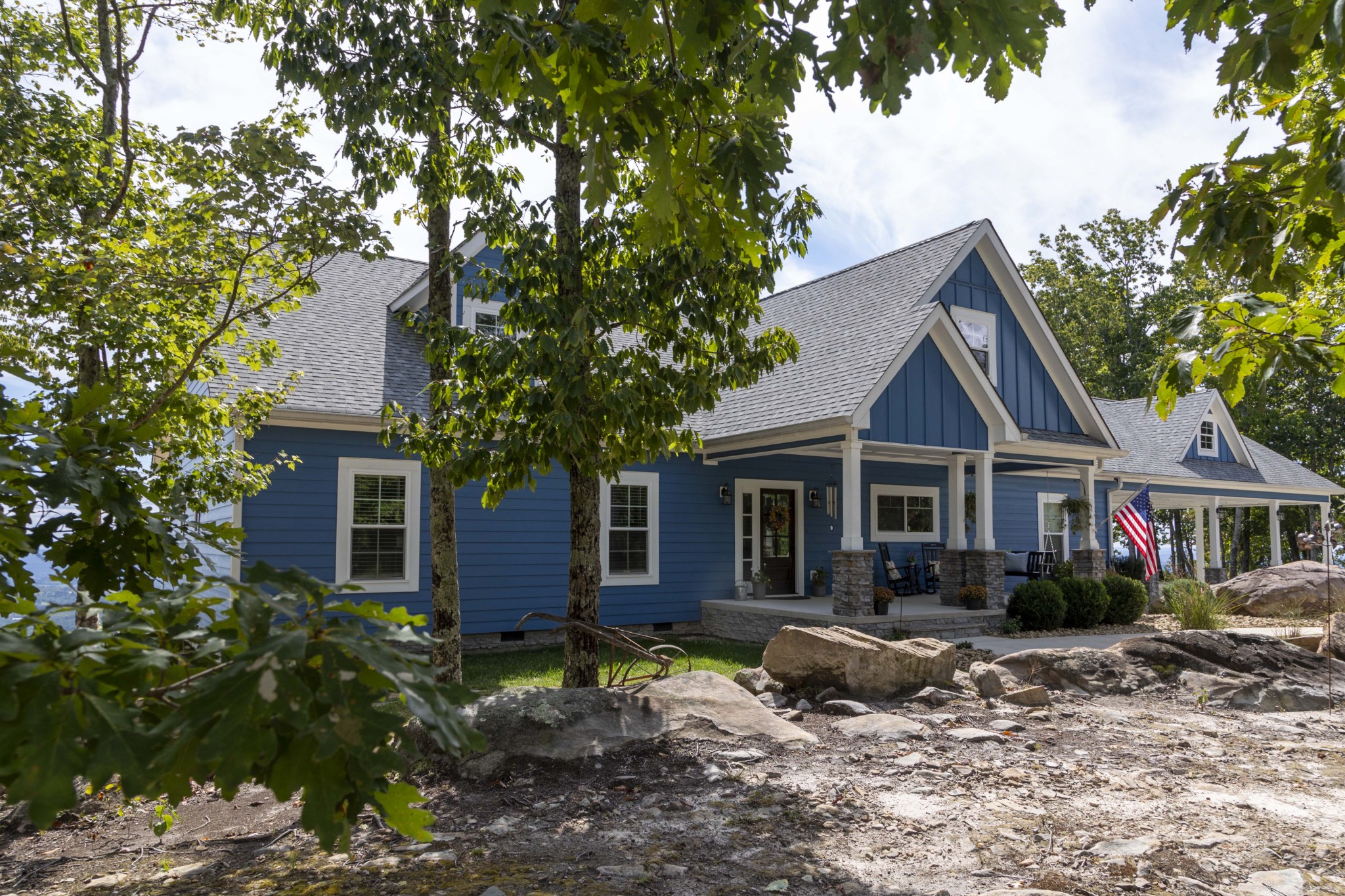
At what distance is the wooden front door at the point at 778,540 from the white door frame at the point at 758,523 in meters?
0.06

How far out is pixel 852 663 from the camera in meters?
A: 7.32

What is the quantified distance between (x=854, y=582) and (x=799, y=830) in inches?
313

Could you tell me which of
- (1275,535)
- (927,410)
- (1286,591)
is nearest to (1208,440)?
(1275,535)

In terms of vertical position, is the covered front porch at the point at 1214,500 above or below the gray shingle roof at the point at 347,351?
below

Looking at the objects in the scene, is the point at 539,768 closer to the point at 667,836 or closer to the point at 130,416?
the point at 667,836

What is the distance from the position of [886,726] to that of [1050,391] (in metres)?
11.7

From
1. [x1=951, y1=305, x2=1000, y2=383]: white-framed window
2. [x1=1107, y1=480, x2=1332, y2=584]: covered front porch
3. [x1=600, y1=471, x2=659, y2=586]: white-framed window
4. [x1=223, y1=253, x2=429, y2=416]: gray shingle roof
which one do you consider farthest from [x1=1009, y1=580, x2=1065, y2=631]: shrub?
[x1=223, y1=253, x2=429, y2=416]: gray shingle roof

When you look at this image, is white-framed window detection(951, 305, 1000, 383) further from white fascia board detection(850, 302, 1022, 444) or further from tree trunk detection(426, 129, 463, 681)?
tree trunk detection(426, 129, 463, 681)

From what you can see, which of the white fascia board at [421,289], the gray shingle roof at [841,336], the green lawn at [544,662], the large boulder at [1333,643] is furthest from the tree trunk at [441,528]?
the large boulder at [1333,643]

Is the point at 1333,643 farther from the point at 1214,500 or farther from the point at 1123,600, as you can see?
the point at 1214,500

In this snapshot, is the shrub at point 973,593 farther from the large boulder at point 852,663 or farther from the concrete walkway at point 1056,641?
the large boulder at point 852,663

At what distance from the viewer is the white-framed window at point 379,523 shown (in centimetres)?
1085

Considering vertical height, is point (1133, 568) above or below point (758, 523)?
below

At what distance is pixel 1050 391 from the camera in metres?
15.9
